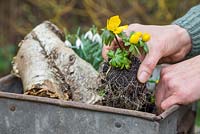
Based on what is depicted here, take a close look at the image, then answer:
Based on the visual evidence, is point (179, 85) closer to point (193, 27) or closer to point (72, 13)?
point (193, 27)

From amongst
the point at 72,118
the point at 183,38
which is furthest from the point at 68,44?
the point at 72,118

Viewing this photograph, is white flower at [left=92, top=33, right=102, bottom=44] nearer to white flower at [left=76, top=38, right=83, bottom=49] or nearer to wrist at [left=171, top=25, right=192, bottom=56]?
white flower at [left=76, top=38, right=83, bottom=49]

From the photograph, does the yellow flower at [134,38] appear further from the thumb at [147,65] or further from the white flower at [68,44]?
the white flower at [68,44]

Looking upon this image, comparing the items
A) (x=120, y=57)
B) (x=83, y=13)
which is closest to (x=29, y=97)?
(x=120, y=57)

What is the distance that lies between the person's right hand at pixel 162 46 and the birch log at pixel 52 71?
8cm

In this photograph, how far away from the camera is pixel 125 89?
1.11 metres

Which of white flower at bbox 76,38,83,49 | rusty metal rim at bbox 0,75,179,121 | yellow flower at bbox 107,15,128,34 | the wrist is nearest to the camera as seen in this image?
rusty metal rim at bbox 0,75,179,121

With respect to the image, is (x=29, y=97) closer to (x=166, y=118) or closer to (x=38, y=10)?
(x=166, y=118)

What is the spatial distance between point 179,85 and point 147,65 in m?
0.08

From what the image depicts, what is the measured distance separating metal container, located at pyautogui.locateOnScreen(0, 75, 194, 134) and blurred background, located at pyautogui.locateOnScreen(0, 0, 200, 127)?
5.98 ft

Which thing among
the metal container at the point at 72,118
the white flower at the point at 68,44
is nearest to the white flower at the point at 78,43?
the white flower at the point at 68,44

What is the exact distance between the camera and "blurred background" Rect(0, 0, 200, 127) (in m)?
3.16

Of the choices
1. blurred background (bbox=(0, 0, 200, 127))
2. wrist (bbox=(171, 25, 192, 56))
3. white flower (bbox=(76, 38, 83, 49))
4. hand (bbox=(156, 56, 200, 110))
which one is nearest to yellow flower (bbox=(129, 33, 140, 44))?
hand (bbox=(156, 56, 200, 110))

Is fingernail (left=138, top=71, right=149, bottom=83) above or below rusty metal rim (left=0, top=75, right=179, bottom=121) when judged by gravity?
above
